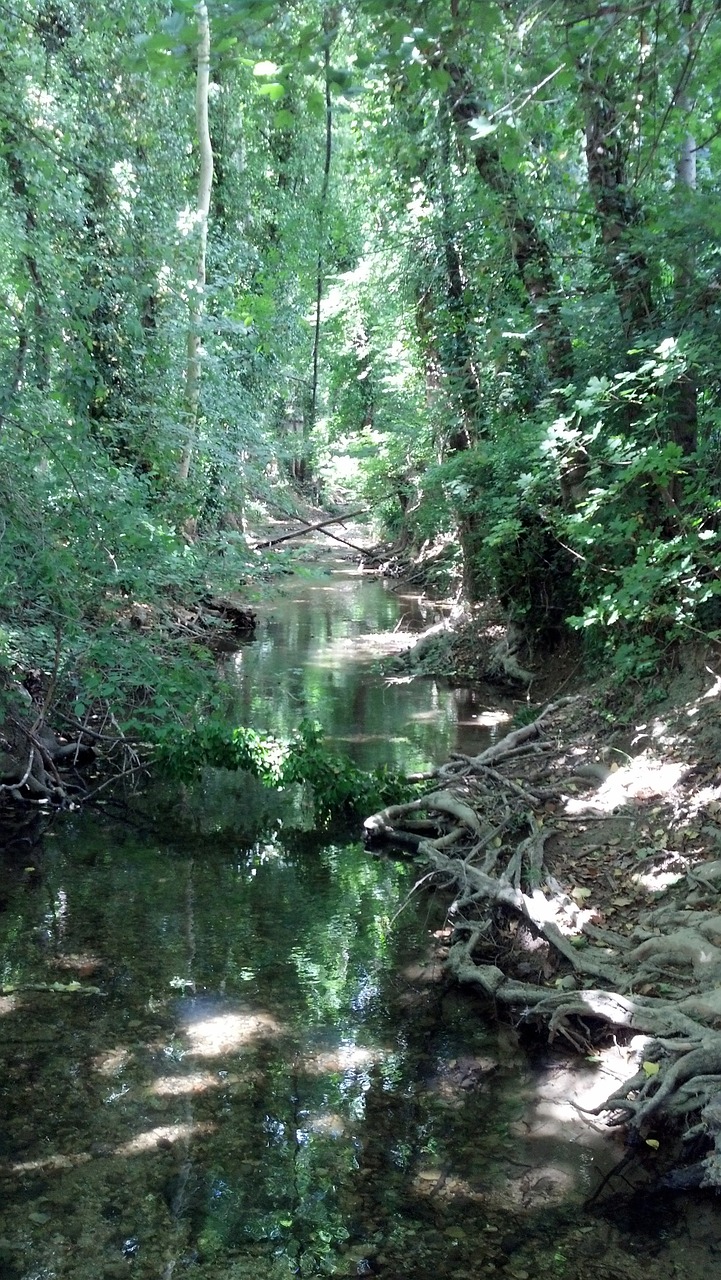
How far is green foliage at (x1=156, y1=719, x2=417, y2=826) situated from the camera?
9.31m

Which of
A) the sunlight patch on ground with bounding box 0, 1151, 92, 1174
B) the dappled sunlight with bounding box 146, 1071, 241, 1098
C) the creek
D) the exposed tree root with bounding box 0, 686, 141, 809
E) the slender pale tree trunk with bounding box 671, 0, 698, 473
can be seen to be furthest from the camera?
the exposed tree root with bounding box 0, 686, 141, 809

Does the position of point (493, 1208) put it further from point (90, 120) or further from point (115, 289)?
point (90, 120)

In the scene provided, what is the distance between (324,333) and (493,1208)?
2441 cm

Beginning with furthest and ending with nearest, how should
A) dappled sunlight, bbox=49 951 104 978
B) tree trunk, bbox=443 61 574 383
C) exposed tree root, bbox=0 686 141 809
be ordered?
tree trunk, bbox=443 61 574 383 → exposed tree root, bbox=0 686 141 809 → dappled sunlight, bbox=49 951 104 978

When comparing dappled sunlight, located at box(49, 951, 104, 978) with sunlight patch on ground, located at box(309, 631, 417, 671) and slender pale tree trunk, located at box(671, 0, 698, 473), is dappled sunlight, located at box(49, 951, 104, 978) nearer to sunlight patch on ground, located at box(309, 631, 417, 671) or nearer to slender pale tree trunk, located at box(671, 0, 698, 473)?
slender pale tree trunk, located at box(671, 0, 698, 473)

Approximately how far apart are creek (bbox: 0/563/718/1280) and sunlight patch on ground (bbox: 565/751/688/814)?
158 cm

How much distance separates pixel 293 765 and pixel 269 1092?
171 inches

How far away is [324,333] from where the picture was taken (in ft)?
86.3

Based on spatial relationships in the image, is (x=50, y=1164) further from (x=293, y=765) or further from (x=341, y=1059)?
(x=293, y=765)

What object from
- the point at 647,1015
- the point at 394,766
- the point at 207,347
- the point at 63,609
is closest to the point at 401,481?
the point at 207,347

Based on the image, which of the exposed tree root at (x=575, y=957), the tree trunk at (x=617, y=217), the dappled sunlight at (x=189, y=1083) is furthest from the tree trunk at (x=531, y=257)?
the dappled sunlight at (x=189, y=1083)

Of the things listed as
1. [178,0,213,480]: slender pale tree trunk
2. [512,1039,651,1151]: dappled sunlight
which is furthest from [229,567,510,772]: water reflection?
[512,1039,651,1151]: dappled sunlight

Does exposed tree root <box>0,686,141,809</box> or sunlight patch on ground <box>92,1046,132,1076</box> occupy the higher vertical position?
exposed tree root <box>0,686,141,809</box>

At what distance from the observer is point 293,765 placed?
942 centimetres
